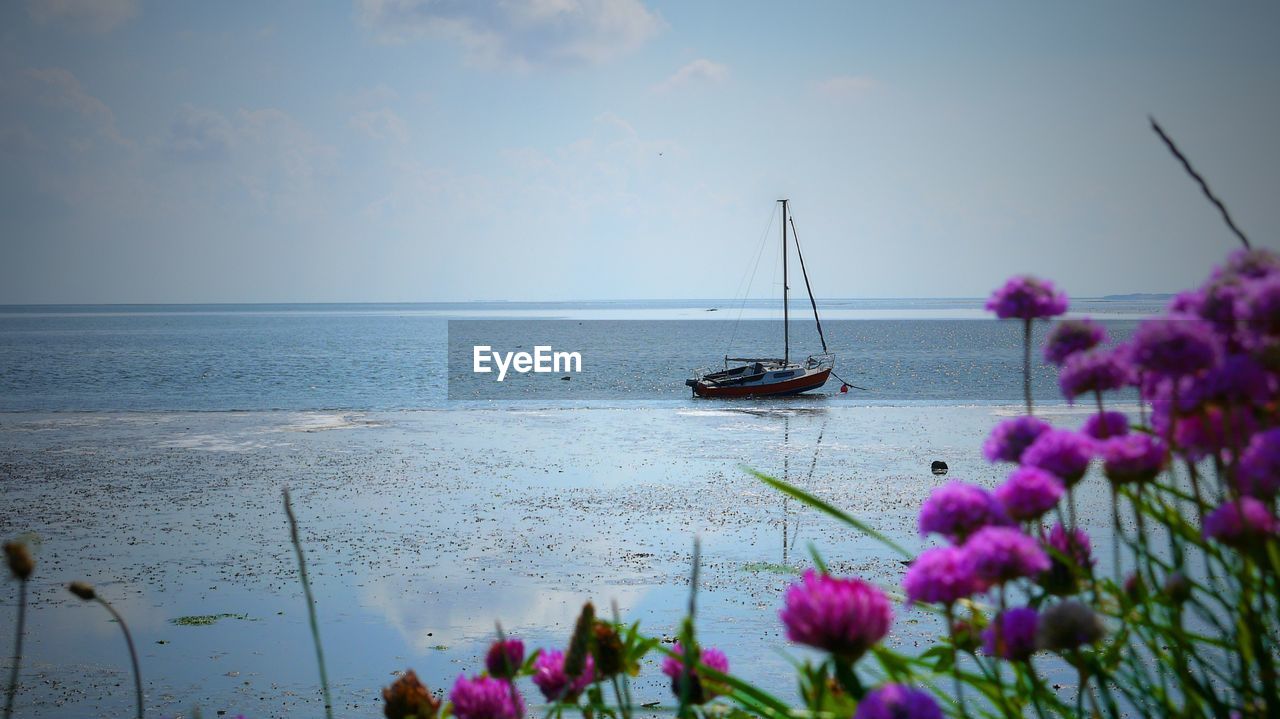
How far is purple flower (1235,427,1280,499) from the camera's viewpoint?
1.13 meters

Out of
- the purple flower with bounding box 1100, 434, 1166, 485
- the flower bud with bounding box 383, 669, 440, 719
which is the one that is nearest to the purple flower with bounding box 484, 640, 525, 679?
the flower bud with bounding box 383, 669, 440, 719

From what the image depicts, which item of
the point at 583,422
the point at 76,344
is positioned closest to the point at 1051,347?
the point at 583,422

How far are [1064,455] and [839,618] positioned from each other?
536 mm

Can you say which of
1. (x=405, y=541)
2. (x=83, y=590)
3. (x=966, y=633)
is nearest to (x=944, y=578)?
(x=966, y=633)

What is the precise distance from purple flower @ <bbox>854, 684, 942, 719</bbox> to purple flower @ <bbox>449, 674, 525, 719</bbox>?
894mm

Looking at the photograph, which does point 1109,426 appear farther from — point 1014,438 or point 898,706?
point 898,706

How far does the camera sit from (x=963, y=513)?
1.49m

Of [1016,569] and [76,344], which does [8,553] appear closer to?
[1016,569]

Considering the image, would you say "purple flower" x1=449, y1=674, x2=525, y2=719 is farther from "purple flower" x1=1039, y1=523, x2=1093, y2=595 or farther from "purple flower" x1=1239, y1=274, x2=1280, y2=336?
"purple flower" x1=1239, y1=274, x2=1280, y2=336

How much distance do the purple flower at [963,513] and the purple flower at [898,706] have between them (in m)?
0.42

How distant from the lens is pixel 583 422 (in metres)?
41.6

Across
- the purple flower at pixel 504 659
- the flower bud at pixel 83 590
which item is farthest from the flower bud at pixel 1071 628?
the flower bud at pixel 83 590

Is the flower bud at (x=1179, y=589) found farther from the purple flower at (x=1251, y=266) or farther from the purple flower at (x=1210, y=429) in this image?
the purple flower at (x=1251, y=266)

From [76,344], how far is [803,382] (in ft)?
320
